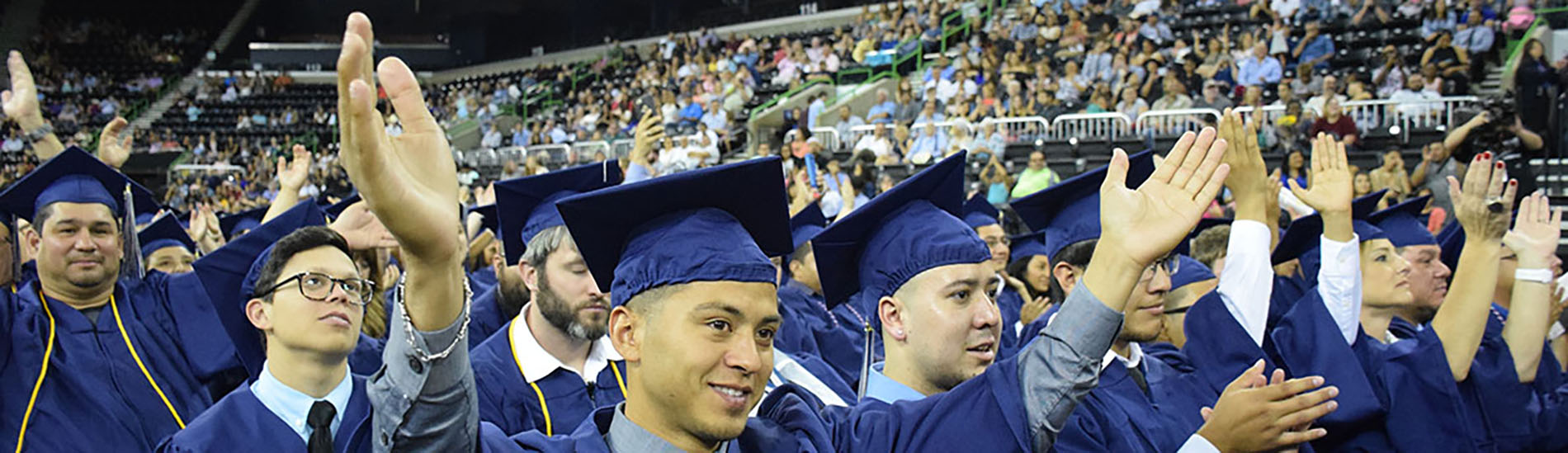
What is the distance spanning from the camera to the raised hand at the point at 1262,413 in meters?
2.77

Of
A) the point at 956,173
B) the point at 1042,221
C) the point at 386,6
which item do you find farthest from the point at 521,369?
the point at 386,6

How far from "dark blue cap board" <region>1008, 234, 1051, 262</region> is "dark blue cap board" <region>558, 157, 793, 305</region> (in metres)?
3.91

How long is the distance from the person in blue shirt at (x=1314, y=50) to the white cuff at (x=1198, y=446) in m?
11.7

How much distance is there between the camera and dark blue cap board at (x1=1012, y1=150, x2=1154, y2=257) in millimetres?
3498

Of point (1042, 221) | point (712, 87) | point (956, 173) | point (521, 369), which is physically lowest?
point (712, 87)

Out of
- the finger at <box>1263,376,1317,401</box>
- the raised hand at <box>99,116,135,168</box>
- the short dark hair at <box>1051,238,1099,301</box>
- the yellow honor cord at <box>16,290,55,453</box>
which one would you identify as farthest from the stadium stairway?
the finger at <box>1263,376,1317,401</box>

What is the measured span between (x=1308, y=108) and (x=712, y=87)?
43.1 ft

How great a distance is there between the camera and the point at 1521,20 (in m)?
12.9

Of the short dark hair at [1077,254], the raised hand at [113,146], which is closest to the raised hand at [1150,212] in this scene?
the short dark hair at [1077,254]

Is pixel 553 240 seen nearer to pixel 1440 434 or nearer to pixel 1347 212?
pixel 1347 212

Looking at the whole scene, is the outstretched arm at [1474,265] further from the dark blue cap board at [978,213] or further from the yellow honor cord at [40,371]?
the yellow honor cord at [40,371]

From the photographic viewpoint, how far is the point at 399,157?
1.81 meters

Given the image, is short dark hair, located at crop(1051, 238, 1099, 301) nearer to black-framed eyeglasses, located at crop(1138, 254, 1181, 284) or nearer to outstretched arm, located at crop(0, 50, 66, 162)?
black-framed eyeglasses, located at crop(1138, 254, 1181, 284)

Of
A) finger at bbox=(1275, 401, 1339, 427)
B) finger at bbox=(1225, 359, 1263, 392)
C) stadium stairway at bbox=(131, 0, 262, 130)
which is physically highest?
finger at bbox=(1225, 359, 1263, 392)
